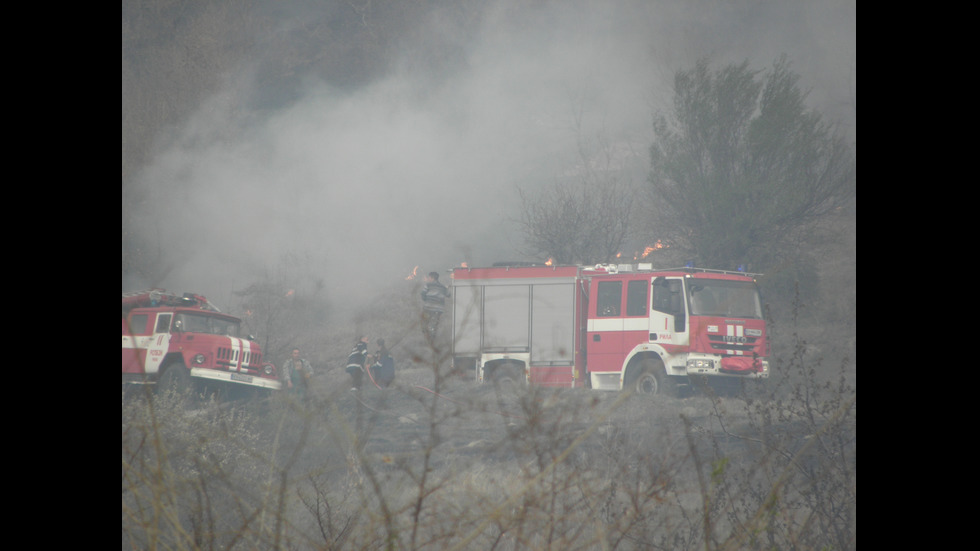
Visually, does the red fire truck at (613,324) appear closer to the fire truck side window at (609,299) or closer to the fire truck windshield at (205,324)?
the fire truck side window at (609,299)

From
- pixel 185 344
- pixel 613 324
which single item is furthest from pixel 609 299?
pixel 185 344

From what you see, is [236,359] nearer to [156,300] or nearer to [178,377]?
[178,377]

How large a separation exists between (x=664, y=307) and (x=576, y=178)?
71.8ft

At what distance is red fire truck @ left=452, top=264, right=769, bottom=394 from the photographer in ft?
39.2

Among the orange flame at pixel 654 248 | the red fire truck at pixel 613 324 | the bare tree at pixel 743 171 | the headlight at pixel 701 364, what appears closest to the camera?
the headlight at pixel 701 364

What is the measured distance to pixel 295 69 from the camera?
38.9 m

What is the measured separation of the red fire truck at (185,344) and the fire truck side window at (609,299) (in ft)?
19.0

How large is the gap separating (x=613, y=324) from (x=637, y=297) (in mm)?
642

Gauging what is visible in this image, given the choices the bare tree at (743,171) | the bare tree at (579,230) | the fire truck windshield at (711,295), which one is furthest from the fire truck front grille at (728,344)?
the bare tree at (579,230)

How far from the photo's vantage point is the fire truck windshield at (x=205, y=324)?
13008 millimetres

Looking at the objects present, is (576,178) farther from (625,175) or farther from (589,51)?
(589,51)

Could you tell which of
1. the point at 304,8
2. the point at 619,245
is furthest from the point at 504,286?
the point at 304,8

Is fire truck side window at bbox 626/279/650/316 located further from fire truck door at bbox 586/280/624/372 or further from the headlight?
the headlight
